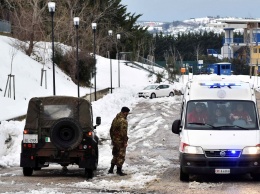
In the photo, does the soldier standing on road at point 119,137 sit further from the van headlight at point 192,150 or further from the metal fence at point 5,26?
the metal fence at point 5,26

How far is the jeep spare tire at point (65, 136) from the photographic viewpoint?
1509 centimetres

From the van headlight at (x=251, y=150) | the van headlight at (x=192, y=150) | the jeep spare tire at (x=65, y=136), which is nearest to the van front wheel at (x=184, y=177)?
the van headlight at (x=192, y=150)

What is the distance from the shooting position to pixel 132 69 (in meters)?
76.9

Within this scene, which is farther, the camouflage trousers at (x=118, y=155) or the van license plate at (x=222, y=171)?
the camouflage trousers at (x=118, y=155)

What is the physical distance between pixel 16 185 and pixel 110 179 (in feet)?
7.34

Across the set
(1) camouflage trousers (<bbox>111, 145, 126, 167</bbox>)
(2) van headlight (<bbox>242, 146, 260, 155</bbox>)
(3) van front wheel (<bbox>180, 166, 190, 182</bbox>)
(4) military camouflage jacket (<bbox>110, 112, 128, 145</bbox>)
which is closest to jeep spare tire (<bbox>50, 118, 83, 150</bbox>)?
(4) military camouflage jacket (<bbox>110, 112, 128, 145</bbox>)

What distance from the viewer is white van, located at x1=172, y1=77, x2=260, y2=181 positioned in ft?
45.9

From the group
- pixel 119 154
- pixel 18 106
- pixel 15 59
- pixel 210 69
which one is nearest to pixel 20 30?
pixel 15 59

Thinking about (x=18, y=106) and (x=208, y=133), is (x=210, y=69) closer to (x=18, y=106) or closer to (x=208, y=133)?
(x=18, y=106)

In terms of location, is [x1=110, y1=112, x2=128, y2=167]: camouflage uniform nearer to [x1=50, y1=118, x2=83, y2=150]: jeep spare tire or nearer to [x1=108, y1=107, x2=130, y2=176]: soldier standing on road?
[x1=108, y1=107, x2=130, y2=176]: soldier standing on road

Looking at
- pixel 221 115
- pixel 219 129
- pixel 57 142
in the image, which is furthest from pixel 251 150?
pixel 57 142

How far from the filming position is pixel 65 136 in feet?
49.5

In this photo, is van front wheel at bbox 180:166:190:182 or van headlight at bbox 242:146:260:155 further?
van front wheel at bbox 180:166:190:182

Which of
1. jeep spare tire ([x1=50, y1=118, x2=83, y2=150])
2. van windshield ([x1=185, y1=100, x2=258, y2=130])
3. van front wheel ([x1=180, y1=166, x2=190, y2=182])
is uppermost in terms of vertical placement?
van windshield ([x1=185, y1=100, x2=258, y2=130])
